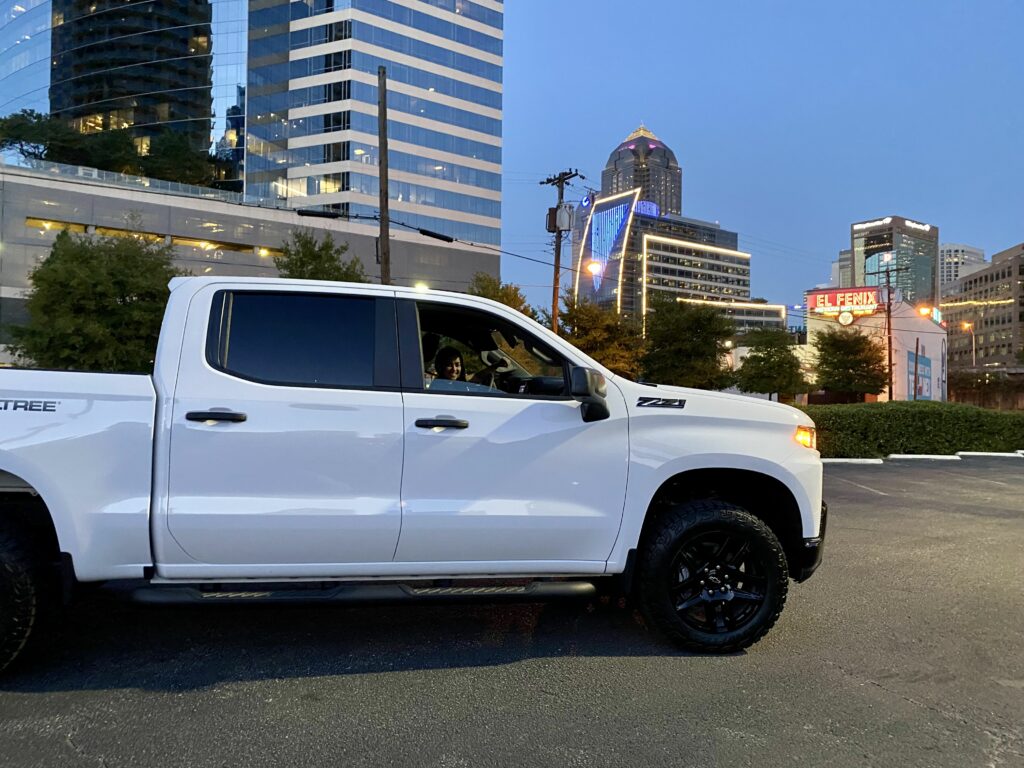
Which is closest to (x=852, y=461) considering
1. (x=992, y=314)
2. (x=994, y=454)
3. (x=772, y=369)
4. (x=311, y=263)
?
(x=994, y=454)

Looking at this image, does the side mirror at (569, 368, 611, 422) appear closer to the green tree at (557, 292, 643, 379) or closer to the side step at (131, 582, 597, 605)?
the side step at (131, 582, 597, 605)

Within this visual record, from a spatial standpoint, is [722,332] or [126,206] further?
[126,206]

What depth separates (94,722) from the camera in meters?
2.91

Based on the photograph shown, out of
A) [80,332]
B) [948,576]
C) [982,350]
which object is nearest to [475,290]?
[80,332]

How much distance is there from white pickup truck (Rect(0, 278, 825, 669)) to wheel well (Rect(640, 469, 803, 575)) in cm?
2

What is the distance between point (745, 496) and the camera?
4.13 meters

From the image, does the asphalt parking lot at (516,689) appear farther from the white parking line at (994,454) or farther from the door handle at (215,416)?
the white parking line at (994,454)

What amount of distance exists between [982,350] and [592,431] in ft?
628

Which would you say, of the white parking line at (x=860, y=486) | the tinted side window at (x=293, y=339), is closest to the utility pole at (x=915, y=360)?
the white parking line at (x=860, y=486)

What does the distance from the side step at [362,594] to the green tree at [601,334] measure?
24228mm

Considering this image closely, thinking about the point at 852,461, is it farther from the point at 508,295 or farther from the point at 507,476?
the point at 508,295

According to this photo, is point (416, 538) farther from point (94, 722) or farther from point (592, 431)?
Result: point (94, 722)

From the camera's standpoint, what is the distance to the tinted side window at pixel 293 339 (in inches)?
133

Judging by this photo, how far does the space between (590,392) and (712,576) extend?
4.27 ft
